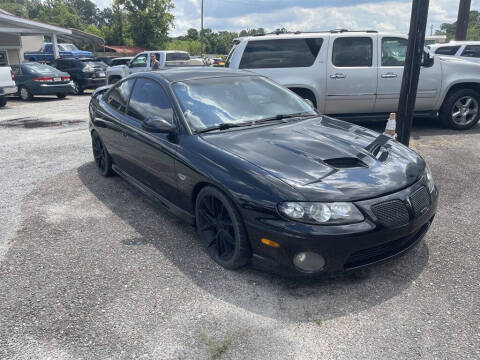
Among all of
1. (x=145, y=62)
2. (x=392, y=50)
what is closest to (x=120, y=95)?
(x=392, y=50)

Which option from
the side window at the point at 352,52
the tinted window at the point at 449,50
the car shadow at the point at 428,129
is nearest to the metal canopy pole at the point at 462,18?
the tinted window at the point at 449,50

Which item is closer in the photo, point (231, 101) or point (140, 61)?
point (231, 101)

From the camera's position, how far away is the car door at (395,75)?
7809mm

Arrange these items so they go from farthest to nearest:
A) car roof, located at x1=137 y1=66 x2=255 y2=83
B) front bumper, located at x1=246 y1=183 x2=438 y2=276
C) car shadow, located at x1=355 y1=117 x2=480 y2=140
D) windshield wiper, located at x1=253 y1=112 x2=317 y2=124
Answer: car shadow, located at x1=355 y1=117 x2=480 y2=140, car roof, located at x1=137 y1=66 x2=255 y2=83, windshield wiper, located at x1=253 y1=112 x2=317 y2=124, front bumper, located at x1=246 y1=183 x2=438 y2=276

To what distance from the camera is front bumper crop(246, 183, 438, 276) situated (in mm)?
2779

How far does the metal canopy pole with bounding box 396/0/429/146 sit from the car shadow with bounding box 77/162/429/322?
9.52ft

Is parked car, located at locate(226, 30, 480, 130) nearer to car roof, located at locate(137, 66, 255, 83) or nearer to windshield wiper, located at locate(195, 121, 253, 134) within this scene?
car roof, located at locate(137, 66, 255, 83)

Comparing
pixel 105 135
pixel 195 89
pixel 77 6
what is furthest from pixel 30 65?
pixel 77 6

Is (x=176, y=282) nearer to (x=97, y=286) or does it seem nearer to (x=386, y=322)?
(x=97, y=286)

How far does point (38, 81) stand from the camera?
15406mm

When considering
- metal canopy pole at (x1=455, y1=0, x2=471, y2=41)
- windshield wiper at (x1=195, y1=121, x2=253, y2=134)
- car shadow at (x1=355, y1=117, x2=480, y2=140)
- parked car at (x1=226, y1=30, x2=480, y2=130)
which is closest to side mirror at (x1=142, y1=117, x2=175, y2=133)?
windshield wiper at (x1=195, y1=121, x2=253, y2=134)

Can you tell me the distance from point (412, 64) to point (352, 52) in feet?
7.35

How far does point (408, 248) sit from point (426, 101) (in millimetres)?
5740

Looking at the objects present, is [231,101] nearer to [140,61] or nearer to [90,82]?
[140,61]
